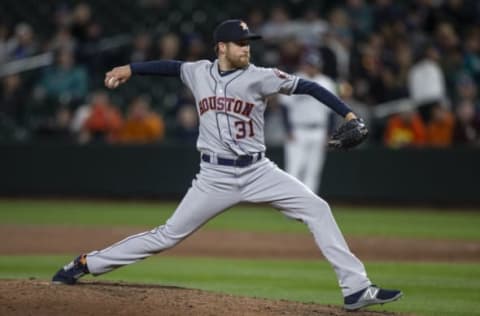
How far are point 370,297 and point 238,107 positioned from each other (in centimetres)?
165

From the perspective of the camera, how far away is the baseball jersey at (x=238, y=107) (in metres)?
6.92

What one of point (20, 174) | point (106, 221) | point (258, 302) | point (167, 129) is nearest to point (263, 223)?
point (106, 221)

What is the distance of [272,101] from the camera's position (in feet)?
57.1

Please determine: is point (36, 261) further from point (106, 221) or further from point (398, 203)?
point (398, 203)

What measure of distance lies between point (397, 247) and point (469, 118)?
5.15 m

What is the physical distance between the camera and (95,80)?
18.6 m

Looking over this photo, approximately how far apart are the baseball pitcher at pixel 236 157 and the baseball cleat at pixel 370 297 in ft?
0.24

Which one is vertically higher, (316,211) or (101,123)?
(101,123)

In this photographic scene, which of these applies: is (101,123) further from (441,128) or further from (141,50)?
(441,128)

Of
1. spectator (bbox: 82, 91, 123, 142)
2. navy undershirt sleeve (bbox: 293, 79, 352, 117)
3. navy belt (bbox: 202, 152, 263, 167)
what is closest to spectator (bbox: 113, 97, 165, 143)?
spectator (bbox: 82, 91, 123, 142)

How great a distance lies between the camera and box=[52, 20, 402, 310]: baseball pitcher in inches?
269

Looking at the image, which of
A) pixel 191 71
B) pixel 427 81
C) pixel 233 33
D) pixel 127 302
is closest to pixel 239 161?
pixel 191 71

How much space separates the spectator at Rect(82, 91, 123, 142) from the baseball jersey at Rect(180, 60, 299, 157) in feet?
34.3

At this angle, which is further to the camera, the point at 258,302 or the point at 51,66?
the point at 51,66
